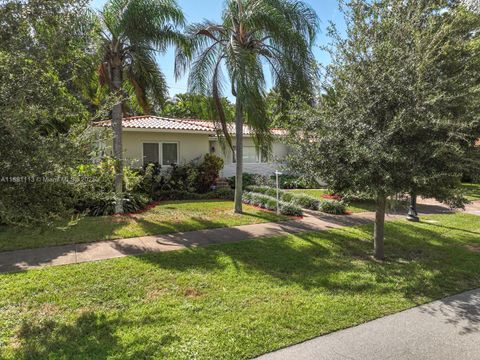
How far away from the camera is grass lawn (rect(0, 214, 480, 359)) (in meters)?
3.79

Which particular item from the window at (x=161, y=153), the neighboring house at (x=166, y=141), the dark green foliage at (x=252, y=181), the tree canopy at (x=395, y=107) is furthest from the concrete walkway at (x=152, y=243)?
the window at (x=161, y=153)

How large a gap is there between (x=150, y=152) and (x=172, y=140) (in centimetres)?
122

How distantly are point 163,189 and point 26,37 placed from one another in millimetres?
11097

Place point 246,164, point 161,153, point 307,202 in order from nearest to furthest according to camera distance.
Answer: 1. point 307,202
2. point 161,153
3. point 246,164

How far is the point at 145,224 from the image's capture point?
936 cm

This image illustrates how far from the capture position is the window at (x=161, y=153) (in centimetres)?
1591

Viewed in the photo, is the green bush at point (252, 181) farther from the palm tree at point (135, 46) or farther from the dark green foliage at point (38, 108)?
the dark green foliage at point (38, 108)

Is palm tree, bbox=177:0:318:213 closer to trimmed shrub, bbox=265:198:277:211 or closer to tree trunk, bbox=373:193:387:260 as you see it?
trimmed shrub, bbox=265:198:277:211

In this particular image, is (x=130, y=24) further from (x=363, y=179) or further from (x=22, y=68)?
(x=363, y=179)

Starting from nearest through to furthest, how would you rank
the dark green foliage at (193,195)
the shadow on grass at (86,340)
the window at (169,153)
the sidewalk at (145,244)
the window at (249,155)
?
the shadow on grass at (86,340) < the sidewalk at (145,244) < the dark green foliage at (193,195) < the window at (169,153) < the window at (249,155)

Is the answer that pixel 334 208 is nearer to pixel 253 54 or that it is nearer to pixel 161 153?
pixel 253 54

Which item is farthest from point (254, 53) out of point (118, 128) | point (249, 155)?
point (249, 155)

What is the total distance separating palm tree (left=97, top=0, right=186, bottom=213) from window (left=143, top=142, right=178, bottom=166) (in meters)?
4.97

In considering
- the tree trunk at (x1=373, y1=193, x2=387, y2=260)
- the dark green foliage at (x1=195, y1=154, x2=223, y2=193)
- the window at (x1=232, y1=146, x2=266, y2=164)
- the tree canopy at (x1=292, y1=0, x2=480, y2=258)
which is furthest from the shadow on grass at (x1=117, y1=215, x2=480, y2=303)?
the window at (x1=232, y1=146, x2=266, y2=164)
